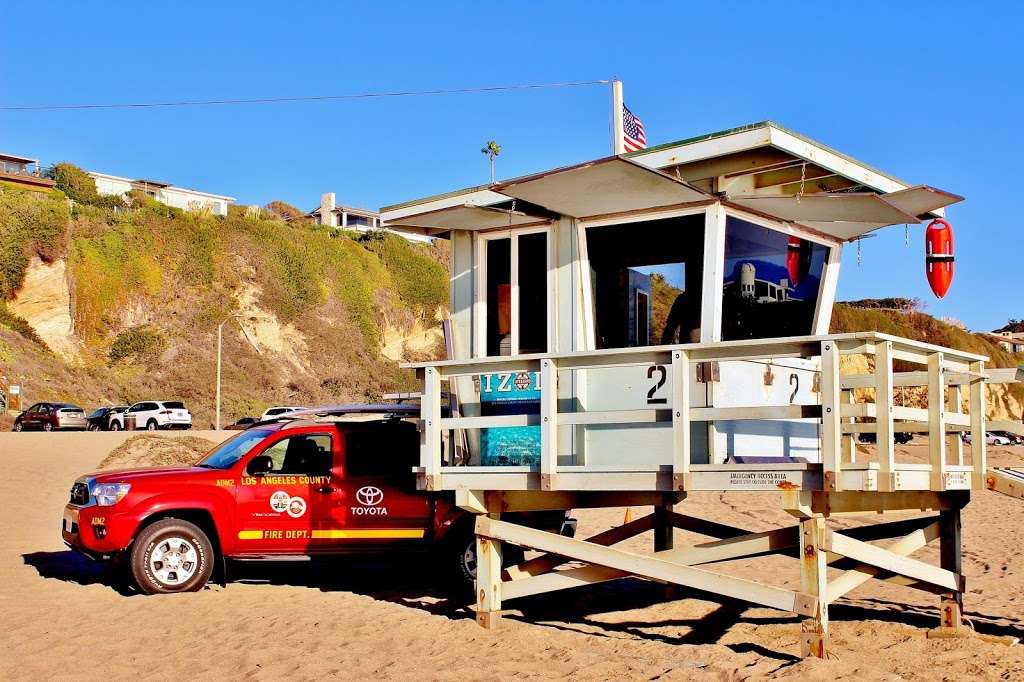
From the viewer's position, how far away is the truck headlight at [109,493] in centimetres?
1073

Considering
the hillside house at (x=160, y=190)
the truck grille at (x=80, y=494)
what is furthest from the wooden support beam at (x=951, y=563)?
the hillside house at (x=160, y=190)

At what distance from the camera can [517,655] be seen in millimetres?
8375

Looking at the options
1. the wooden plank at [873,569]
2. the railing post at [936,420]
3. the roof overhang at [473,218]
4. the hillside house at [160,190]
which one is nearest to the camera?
the railing post at [936,420]

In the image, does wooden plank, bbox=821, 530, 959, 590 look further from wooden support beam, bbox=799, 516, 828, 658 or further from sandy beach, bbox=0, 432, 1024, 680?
sandy beach, bbox=0, 432, 1024, 680

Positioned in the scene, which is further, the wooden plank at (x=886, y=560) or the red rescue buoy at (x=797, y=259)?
the red rescue buoy at (x=797, y=259)

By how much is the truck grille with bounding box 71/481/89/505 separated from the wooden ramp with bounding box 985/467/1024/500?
8.30 m

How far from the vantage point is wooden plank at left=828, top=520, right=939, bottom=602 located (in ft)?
27.1

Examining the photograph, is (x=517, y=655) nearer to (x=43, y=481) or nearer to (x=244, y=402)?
(x=43, y=481)

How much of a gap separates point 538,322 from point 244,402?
43.8 m

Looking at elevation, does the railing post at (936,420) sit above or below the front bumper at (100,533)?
above

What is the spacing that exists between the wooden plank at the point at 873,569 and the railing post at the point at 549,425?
87.7 inches

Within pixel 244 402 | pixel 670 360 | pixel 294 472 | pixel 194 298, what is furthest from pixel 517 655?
pixel 194 298

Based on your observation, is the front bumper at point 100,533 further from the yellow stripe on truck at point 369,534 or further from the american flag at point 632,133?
the american flag at point 632,133

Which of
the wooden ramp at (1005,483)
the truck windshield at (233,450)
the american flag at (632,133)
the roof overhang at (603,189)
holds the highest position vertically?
the american flag at (632,133)
